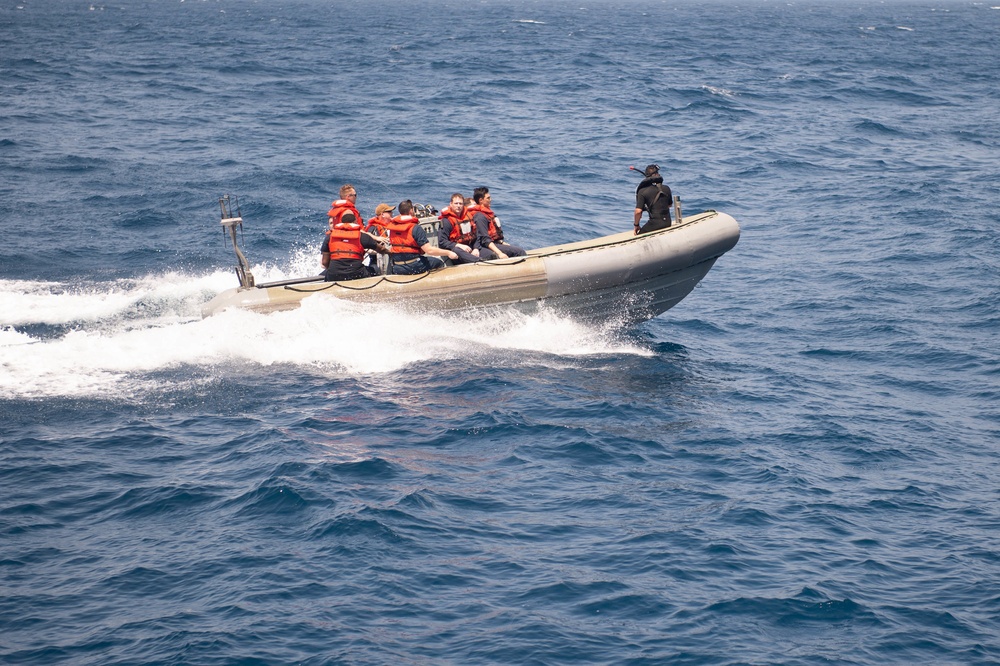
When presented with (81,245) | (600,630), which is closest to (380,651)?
(600,630)

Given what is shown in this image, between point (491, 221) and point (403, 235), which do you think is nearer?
point (403, 235)

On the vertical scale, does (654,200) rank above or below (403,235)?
above

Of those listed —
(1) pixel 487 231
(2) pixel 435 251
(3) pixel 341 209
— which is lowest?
(2) pixel 435 251

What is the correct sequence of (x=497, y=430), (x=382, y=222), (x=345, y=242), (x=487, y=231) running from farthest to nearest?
(x=382, y=222) < (x=487, y=231) < (x=345, y=242) < (x=497, y=430)

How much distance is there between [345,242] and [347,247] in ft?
0.24

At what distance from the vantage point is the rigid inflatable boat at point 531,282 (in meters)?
12.6

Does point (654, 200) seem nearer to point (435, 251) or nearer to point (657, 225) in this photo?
point (657, 225)

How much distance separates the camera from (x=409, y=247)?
12.9m

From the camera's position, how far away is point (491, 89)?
35.0m

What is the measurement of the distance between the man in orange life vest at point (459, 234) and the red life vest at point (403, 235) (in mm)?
365

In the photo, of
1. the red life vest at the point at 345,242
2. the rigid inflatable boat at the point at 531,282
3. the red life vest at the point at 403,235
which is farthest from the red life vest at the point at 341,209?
the rigid inflatable boat at the point at 531,282

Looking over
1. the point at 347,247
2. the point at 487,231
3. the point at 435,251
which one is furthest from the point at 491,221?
the point at 347,247

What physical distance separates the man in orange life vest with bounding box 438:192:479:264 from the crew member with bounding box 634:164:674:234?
216cm

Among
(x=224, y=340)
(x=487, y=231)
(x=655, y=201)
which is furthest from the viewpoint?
(x=655, y=201)
